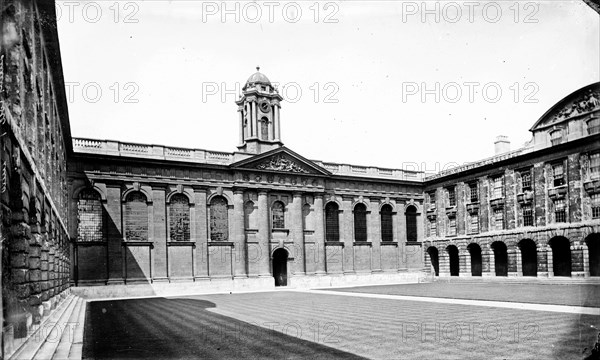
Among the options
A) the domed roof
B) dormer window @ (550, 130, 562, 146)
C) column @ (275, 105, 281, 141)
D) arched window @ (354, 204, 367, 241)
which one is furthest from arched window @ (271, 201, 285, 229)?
dormer window @ (550, 130, 562, 146)

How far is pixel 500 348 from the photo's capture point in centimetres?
1127

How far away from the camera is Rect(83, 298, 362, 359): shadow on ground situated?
11352 millimetres

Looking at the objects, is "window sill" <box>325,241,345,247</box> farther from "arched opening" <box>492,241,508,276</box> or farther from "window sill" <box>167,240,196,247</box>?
"arched opening" <box>492,241,508,276</box>

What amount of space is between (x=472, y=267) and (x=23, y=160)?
3998cm

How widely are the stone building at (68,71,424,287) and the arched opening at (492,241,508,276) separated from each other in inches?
310

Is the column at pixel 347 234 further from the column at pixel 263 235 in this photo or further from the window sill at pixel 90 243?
the window sill at pixel 90 243

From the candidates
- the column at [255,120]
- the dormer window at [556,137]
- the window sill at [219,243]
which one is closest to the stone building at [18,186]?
the window sill at [219,243]

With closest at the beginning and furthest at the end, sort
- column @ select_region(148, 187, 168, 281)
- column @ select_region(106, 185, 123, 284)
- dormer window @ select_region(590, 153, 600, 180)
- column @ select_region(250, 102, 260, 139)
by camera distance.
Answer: dormer window @ select_region(590, 153, 600, 180) → column @ select_region(106, 185, 123, 284) → column @ select_region(148, 187, 168, 281) → column @ select_region(250, 102, 260, 139)

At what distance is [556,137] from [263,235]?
863 inches

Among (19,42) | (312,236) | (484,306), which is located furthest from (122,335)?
(312,236)

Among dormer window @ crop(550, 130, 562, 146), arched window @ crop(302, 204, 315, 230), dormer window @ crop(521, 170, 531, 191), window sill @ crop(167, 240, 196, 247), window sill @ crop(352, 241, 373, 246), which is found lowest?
window sill @ crop(352, 241, 373, 246)

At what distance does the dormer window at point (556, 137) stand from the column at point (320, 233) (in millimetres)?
17470

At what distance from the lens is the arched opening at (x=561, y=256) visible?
36062 mm

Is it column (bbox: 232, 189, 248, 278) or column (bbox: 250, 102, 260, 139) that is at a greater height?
column (bbox: 250, 102, 260, 139)
